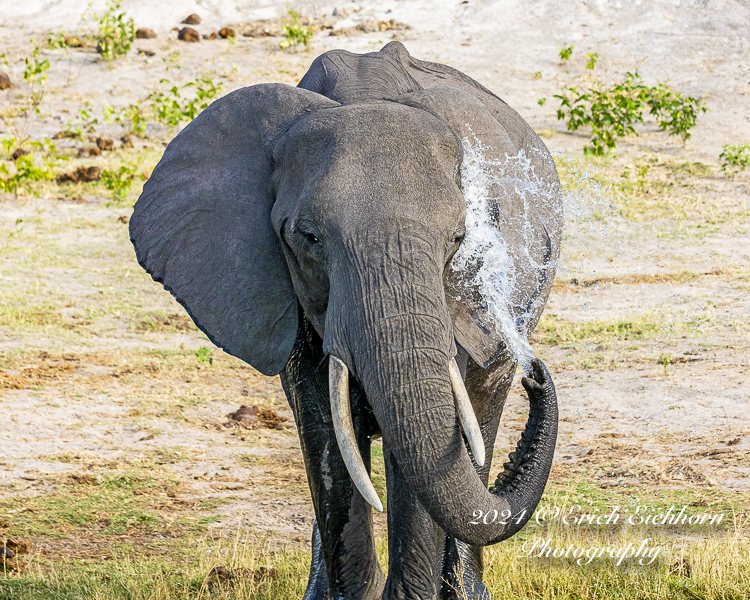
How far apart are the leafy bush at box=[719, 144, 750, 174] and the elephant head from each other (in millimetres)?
9143

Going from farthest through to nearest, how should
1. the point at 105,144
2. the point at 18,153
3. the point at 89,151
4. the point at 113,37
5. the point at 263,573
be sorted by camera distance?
the point at 113,37
the point at 105,144
the point at 89,151
the point at 18,153
the point at 263,573

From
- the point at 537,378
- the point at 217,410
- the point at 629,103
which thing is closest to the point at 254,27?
the point at 629,103

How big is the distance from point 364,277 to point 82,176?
10.4 meters

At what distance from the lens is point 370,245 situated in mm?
2939

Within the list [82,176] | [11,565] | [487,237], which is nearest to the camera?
[487,237]

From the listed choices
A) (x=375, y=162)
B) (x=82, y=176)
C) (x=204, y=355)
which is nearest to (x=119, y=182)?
(x=82, y=176)

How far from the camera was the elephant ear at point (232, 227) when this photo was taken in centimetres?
348

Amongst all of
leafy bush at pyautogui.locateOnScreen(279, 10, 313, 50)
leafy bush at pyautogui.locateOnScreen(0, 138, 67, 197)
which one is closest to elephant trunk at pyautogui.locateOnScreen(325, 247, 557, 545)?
leafy bush at pyautogui.locateOnScreen(0, 138, 67, 197)

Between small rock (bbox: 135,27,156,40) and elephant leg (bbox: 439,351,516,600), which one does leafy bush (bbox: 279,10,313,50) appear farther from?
elephant leg (bbox: 439,351,516,600)

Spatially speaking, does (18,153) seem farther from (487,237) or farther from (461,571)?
(487,237)

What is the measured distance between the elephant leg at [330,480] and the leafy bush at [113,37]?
560 inches

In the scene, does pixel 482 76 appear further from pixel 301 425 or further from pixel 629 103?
pixel 301 425

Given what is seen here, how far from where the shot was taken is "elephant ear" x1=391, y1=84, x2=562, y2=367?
3.38m

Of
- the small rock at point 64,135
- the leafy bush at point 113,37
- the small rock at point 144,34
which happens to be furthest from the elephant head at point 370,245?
the small rock at point 144,34
